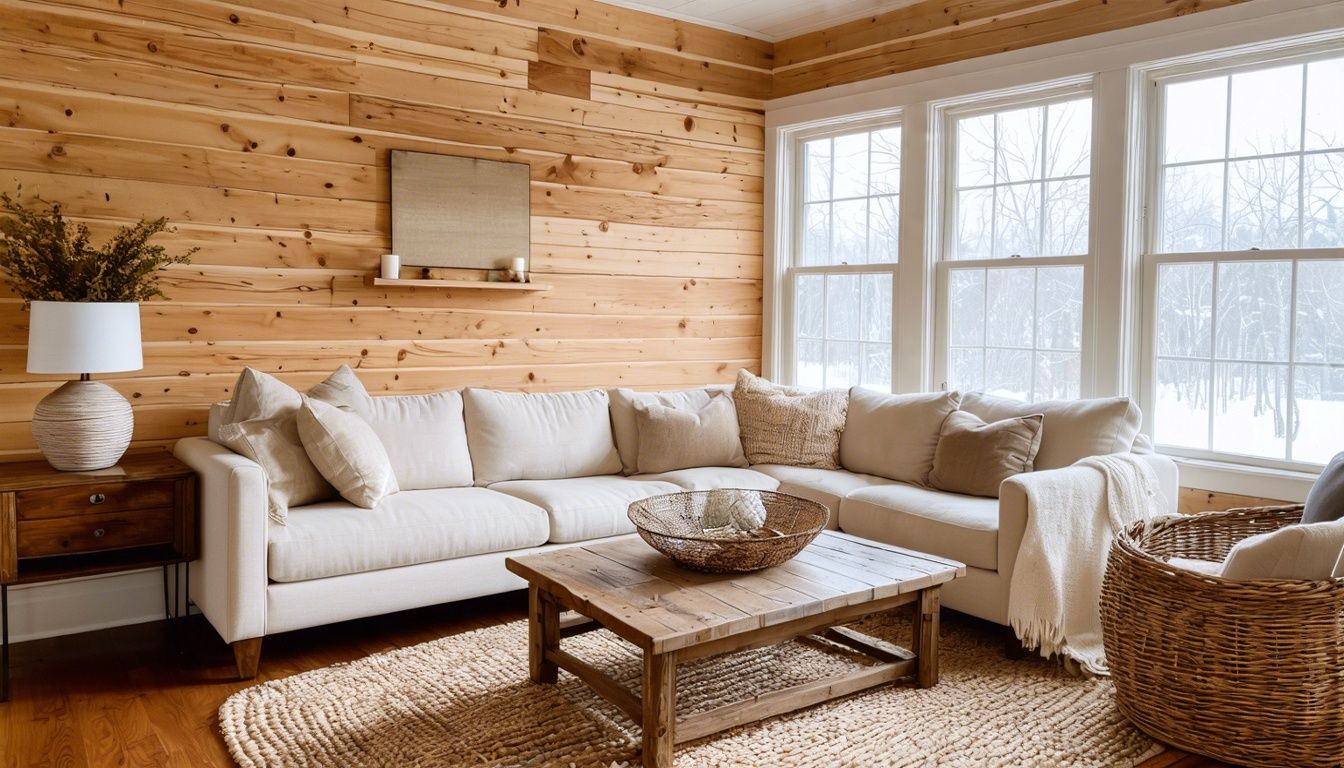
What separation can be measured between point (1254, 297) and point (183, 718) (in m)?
3.85

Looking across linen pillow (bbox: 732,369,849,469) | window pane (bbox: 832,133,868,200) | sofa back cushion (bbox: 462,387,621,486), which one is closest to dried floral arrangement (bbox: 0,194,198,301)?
sofa back cushion (bbox: 462,387,621,486)

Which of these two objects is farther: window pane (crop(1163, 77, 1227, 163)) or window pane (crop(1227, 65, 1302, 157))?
window pane (crop(1163, 77, 1227, 163))

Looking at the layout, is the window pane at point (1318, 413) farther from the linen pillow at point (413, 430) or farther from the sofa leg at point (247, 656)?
the sofa leg at point (247, 656)

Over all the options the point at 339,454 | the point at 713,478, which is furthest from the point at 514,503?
the point at 713,478

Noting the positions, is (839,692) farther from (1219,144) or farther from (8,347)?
(8,347)

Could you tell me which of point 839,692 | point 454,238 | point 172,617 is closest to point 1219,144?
point 839,692

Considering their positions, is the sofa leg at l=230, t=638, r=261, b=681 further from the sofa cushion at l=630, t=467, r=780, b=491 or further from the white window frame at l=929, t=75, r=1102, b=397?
the white window frame at l=929, t=75, r=1102, b=397

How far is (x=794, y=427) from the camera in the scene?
14.8 ft

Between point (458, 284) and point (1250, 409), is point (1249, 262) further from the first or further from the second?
point (458, 284)

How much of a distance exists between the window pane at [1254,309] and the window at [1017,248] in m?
0.56

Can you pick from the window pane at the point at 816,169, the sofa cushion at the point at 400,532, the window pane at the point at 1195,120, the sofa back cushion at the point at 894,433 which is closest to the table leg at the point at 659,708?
the sofa cushion at the point at 400,532

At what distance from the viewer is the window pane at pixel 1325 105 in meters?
3.50

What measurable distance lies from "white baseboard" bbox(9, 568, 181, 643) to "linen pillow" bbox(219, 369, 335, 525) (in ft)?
2.11

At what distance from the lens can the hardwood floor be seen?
8.56ft
